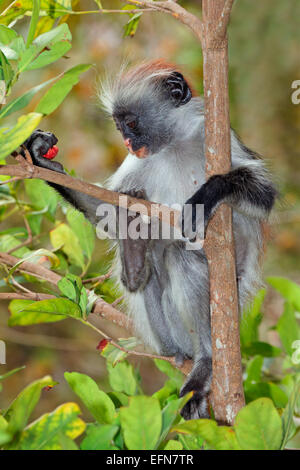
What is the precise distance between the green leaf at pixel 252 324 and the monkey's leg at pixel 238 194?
362mm

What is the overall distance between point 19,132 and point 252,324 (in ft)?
5.28

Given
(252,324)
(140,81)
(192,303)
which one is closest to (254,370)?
(252,324)

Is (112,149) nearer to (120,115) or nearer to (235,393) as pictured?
(120,115)

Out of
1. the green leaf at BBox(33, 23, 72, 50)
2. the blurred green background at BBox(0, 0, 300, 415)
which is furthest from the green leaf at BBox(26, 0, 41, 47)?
the blurred green background at BBox(0, 0, 300, 415)

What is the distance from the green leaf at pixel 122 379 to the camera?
2.01 m

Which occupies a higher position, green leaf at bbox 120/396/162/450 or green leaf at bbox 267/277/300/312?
green leaf at bbox 267/277/300/312

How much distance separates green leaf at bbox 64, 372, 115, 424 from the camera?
1440mm

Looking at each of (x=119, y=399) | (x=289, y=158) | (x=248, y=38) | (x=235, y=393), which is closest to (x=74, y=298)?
(x=119, y=399)

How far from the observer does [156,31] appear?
19.9 ft

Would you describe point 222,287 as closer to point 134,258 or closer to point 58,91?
point 58,91

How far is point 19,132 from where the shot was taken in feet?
3.67

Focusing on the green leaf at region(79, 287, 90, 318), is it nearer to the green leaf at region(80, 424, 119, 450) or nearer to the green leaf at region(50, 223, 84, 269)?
the green leaf at region(80, 424, 119, 450)

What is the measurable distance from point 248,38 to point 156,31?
1591 mm

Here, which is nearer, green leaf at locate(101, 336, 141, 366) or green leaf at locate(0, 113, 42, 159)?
green leaf at locate(0, 113, 42, 159)
